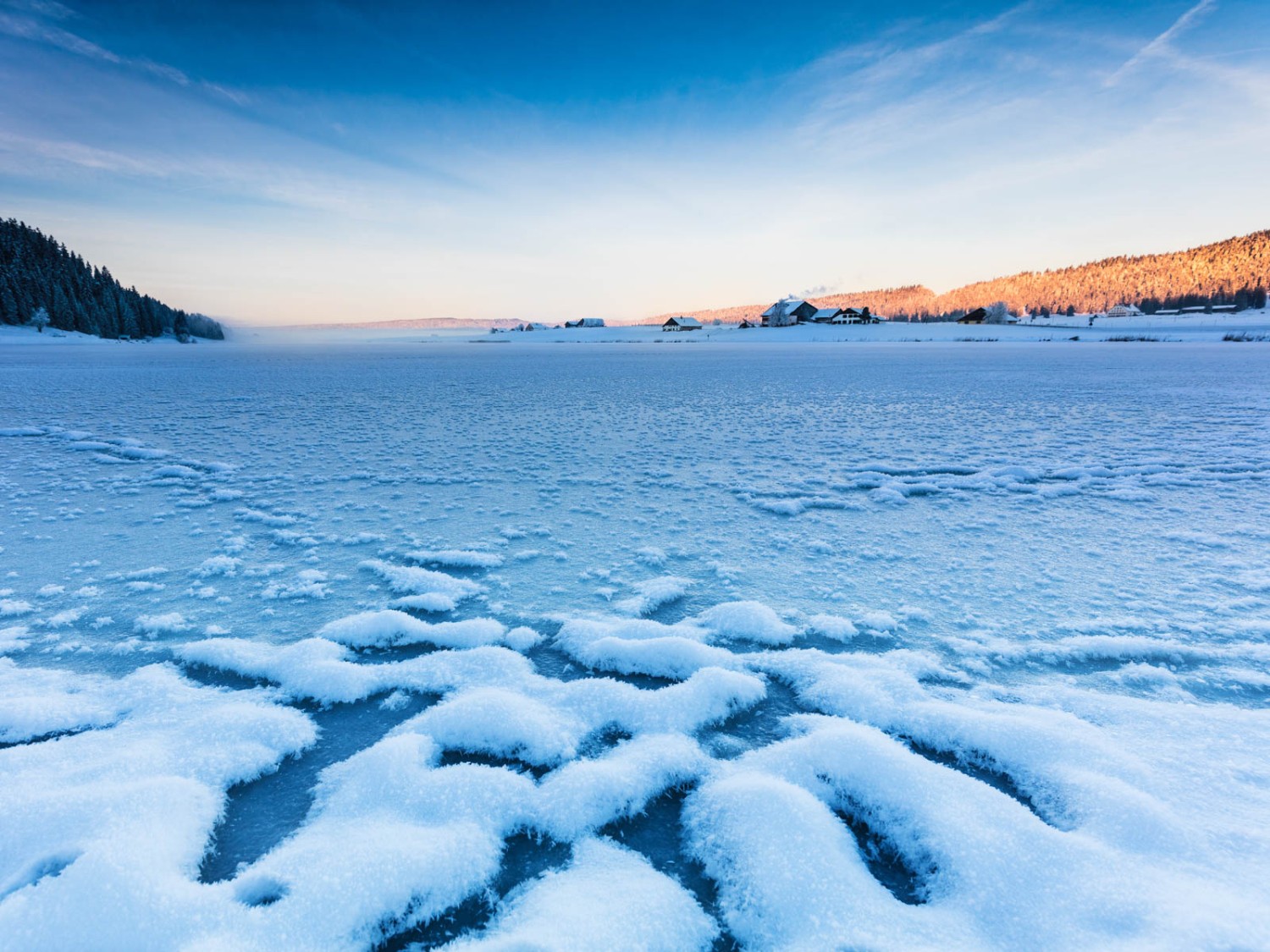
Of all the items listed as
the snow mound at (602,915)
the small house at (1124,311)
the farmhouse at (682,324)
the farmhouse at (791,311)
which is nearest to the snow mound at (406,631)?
the snow mound at (602,915)

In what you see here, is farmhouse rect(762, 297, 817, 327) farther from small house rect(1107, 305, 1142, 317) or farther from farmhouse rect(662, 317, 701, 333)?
small house rect(1107, 305, 1142, 317)

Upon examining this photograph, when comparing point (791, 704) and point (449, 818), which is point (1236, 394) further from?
point (449, 818)

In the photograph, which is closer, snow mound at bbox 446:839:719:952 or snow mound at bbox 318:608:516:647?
snow mound at bbox 446:839:719:952

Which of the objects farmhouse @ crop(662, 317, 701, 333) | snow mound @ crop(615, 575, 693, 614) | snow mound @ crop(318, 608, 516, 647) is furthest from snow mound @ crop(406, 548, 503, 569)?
farmhouse @ crop(662, 317, 701, 333)

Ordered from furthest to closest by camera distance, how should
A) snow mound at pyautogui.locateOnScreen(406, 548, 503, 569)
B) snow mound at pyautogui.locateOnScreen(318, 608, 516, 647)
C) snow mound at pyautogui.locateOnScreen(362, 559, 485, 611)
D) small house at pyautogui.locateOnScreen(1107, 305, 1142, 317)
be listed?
1. small house at pyautogui.locateOnScreen(1107, 305, 1142, 317)
2. snow mound at pyautogui.locateOnScreen(406, 548, 503, 569)
3. snow mound at pyautogui.locateOnScreen(362, 559, 485, 611)
4. snow mound at pyautogui.locateOnScreen(318, 608, 516, 647)

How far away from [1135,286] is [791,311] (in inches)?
3280

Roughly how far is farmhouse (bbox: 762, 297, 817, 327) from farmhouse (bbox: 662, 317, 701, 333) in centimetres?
1328

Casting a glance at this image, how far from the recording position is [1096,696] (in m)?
2.93

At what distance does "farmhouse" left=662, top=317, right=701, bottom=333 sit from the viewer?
98.2 metres

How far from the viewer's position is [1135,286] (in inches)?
4606

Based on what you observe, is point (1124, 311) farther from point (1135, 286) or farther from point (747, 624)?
point (747, 624)

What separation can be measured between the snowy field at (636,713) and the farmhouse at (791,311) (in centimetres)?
8884

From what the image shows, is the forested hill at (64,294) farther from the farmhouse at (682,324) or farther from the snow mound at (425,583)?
the snow mound at (425,583)

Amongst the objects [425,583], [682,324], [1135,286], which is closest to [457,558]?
[425,583]
